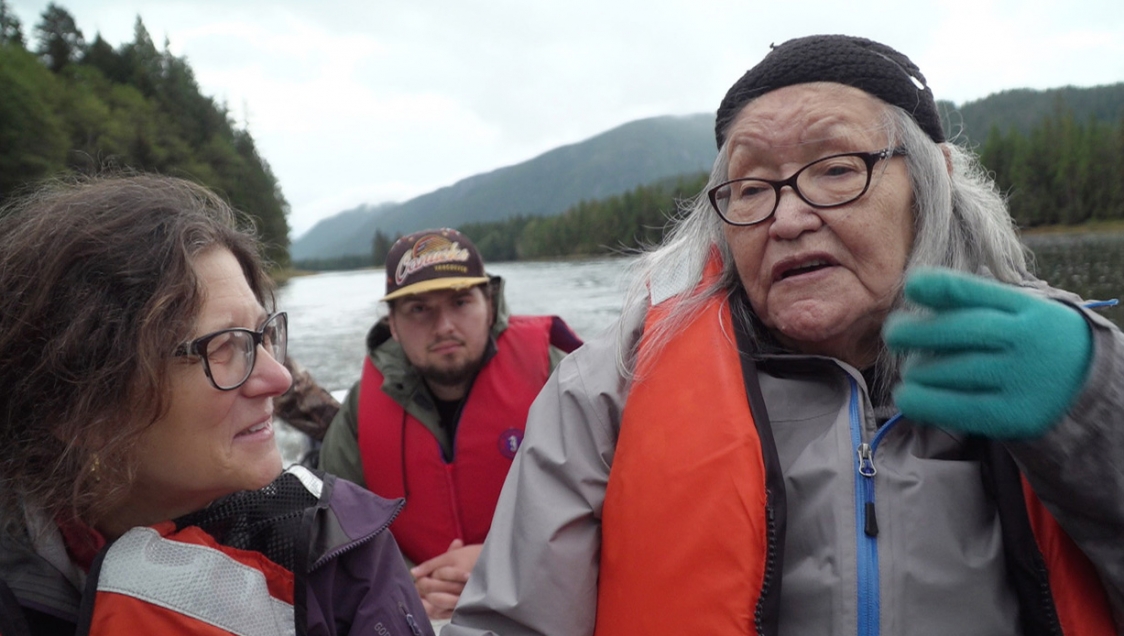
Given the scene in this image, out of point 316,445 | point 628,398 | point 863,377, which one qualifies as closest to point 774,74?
point 863,377

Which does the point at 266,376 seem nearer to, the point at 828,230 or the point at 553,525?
the point at 553,525

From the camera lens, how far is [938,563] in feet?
3.83

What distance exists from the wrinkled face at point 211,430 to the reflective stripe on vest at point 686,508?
72cm

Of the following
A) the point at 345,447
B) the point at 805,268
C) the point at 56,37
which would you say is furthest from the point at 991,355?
the point at 56,37

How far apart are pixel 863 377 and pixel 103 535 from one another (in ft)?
5.26

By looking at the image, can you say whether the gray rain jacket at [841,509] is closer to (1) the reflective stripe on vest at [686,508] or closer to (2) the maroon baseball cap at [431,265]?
(1) the reflective stripe on vest at [686,508]

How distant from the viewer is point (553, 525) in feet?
4.25

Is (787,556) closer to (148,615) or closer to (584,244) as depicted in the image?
(148,615)

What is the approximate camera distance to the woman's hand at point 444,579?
7.13 ft

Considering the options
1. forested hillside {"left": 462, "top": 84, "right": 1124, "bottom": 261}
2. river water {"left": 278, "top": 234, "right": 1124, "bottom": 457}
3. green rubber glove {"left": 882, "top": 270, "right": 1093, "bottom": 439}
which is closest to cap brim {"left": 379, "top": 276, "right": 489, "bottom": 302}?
river water {"left": 278, "top": 234, "right": 1124, "bottom": 457}

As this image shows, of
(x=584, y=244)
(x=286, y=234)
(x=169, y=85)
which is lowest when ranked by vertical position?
(x=584, y=244)

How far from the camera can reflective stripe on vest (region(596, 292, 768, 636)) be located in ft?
3.83

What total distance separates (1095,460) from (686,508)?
2.18ft

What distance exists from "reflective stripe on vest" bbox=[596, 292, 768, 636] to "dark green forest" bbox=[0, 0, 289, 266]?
1980 centimetres
